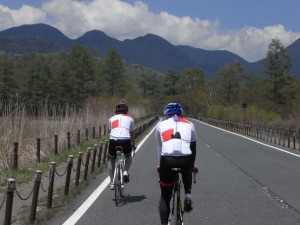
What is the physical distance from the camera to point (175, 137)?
585cm

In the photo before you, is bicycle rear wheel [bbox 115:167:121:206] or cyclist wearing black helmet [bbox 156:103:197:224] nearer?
cyclist wearing black helmet [bbox 156:103:197:224]

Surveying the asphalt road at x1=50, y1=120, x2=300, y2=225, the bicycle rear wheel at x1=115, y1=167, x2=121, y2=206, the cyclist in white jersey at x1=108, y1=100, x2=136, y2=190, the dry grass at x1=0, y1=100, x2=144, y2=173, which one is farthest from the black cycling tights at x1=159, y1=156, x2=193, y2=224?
the dry grass at x1=0, y1=100, x2=144, y2=173

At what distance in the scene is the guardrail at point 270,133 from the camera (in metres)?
25.2

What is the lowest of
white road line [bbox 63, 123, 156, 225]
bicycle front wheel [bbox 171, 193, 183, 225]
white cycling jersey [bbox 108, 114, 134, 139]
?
white road line [bbox 63, 123, 156, 225]

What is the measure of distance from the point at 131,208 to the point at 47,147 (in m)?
10.1

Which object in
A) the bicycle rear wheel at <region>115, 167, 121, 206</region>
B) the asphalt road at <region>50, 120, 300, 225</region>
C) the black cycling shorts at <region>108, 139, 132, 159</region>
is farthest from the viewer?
the black cycling shorts at <region>108, 139, 132, 159</region>

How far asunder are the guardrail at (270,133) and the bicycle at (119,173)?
643 inches

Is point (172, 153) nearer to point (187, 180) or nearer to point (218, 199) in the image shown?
point (187, 180)

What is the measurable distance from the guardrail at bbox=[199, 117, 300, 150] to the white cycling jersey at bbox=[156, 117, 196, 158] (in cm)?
1899

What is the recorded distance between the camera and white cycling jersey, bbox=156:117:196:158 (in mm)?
5805

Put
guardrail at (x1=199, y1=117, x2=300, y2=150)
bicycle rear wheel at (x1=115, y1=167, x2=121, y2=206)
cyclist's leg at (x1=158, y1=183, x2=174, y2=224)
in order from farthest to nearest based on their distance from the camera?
guardrail at (x1=199, y1=117, x2=300, y2=150), bicycle rear wheel at (x1=115, y1=167, x2=121, y2=206), cyclist's leg at (x1=158, y1=183, x2=174, y2=224)

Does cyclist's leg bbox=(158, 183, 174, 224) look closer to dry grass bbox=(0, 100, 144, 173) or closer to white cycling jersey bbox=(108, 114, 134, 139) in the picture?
white cycling jersey bbox=(108, 114, 134, 139)

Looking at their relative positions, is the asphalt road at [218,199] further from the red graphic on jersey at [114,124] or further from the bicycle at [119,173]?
the red graphic on jersey at [114,124]

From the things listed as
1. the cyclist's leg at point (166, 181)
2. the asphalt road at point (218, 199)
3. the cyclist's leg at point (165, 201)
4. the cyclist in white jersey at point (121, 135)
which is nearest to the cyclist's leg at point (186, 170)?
the cyclist's leg at point (166, 181)
